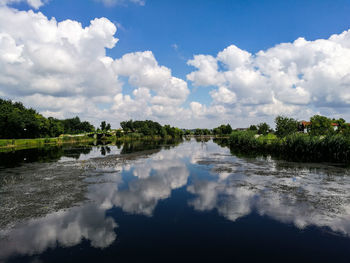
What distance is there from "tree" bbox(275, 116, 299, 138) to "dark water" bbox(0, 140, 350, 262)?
49.3m

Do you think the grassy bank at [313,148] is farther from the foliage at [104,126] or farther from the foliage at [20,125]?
the foliage at [104,126]

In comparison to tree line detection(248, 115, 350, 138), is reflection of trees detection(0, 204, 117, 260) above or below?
below

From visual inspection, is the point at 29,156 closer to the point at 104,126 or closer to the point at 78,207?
the point at 78,207

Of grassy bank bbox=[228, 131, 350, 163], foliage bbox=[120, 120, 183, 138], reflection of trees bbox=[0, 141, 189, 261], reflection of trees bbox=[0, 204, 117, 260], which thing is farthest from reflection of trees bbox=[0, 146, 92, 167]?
foliage bbox=[120, 120, 183, 138]

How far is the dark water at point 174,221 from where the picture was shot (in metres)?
8.52

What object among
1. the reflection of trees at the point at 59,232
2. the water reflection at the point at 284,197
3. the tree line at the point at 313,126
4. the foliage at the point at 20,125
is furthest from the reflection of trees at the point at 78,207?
the foliage at the point at 20,125

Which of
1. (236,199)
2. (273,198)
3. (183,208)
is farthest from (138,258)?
(273,198)

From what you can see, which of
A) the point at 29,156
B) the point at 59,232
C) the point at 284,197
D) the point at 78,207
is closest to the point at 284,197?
the point at 284,197

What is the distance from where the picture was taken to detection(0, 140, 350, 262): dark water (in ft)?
27.9

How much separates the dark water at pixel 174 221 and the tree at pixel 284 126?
162 ft

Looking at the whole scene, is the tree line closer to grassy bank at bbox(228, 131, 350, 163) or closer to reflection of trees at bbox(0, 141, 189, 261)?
grassy bank at bbox(228, 131, 350, 163)

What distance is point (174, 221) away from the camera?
37.8 ft

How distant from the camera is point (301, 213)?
40.1 ft

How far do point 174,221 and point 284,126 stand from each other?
6492 cm
